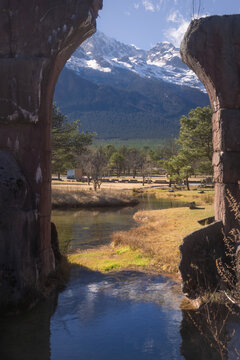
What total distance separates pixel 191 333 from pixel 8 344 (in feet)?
8.75

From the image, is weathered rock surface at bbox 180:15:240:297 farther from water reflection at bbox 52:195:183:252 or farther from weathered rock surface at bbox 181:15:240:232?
water reflection at bbox 52:195:183:252

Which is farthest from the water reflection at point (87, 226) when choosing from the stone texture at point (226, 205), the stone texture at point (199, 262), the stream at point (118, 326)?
the stone texture at point (226, 205)

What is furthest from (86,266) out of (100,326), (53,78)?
(53,78)

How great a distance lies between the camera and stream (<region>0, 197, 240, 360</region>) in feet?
16.4

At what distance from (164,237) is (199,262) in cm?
542

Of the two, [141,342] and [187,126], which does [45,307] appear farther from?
[187,126]

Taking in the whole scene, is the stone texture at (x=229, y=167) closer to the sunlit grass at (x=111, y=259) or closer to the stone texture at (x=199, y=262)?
the stone texture at (x=199, y=262)

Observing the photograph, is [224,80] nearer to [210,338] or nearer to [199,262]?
[199,262]

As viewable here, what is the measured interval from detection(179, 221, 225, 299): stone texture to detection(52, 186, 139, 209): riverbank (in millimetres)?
19267

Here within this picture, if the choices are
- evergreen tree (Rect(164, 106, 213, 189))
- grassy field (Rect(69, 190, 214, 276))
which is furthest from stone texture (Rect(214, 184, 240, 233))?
evergreen tree (Rect(164, 106, 213, 189))

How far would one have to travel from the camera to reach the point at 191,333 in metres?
5.53

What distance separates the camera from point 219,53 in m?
6.97

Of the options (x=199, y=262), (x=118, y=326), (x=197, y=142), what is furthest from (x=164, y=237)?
(x=197, y=142)

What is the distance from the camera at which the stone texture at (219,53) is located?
6902 mm
